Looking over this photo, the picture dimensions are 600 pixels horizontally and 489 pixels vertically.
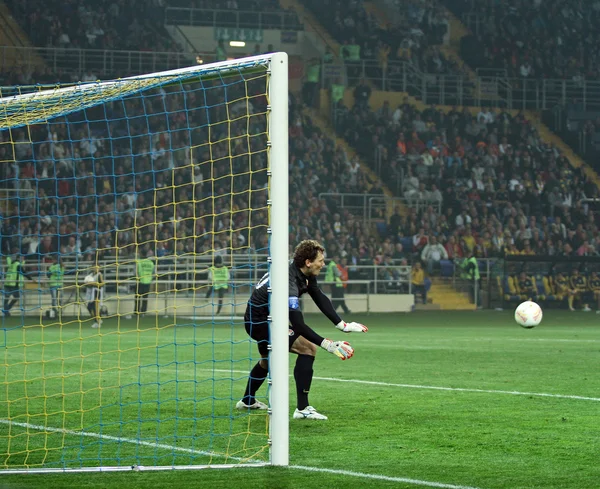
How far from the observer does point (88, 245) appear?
25.7 meters

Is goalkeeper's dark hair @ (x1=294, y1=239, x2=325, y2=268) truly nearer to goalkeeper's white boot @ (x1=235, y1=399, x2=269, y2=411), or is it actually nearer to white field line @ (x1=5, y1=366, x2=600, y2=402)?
goalkeeper's white boot @ (x1=235, y1=399, x2=269, y2=411)

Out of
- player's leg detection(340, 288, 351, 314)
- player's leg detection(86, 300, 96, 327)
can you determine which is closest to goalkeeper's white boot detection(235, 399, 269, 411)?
player's leg detection(86, 300, 96, 327)

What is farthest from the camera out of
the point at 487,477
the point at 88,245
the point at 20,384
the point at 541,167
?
the point at 541,167

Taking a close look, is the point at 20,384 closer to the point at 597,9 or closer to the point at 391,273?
the point at 391,273

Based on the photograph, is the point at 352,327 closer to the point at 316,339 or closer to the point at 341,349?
the point at 316,339

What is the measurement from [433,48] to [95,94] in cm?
3033

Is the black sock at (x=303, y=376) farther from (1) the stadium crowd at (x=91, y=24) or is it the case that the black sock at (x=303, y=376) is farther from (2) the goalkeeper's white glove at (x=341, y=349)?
(1) the stadium crowd at (x=91, y=24)

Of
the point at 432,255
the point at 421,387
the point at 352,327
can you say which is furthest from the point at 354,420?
the point at 432,255

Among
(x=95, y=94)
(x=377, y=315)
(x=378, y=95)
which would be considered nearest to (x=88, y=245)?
(x=377, y=315)

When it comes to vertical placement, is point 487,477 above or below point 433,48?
below

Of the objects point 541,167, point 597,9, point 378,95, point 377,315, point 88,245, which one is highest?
A: point 597,9

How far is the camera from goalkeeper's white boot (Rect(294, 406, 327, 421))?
26.6ft

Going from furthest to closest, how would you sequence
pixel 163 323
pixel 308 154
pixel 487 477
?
pixel 308 154
pixel 163 323
pixel 487 477

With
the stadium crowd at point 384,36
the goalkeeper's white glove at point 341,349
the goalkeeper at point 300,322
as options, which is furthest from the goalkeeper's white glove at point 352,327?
the stadium crowd at point 384,36
